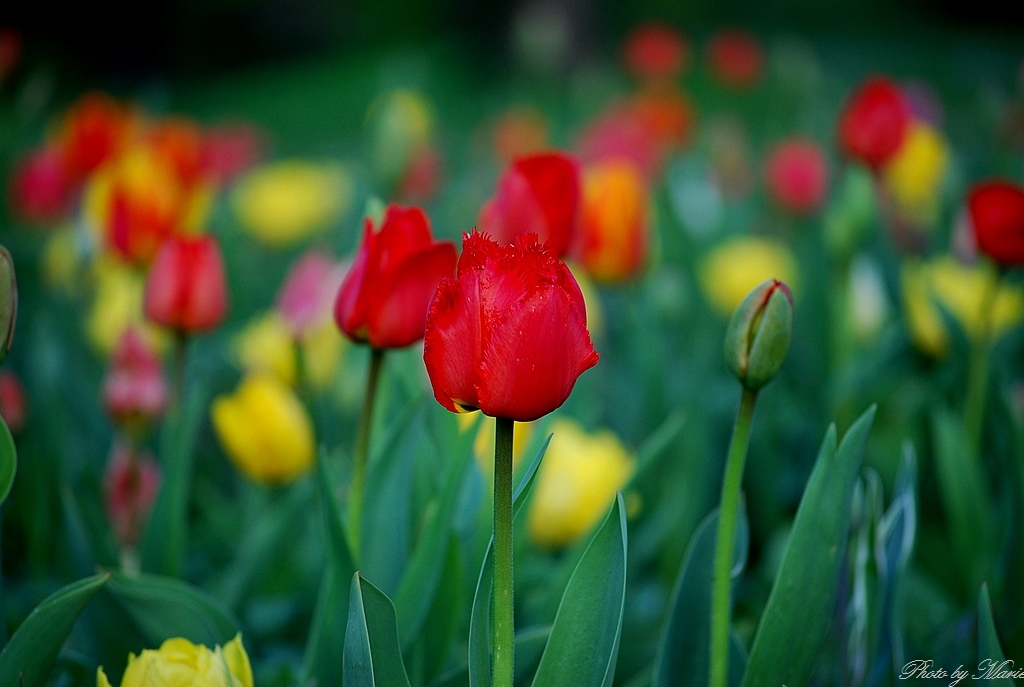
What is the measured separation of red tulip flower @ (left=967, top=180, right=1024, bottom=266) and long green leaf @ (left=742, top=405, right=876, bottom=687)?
1.31 ft

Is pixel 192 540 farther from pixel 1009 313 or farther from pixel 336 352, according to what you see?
pixel 1009 313

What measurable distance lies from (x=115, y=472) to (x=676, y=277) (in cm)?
94

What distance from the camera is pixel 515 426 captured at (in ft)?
2.84

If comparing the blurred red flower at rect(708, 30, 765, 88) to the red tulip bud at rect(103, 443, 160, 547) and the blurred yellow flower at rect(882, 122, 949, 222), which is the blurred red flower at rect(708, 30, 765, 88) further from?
the red tulip bud at rect(103, 443, 160, 547)

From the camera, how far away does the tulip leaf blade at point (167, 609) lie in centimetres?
65

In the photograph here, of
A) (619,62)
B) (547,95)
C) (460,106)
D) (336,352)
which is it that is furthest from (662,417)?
(619,62)

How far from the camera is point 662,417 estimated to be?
1218 millimetres

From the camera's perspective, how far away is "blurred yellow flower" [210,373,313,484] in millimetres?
1004

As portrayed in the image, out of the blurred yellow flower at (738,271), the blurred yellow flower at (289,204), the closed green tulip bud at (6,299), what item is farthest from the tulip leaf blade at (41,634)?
the blurred yellow flower at (289,204)

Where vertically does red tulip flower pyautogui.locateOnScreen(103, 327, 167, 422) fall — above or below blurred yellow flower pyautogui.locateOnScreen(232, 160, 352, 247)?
below

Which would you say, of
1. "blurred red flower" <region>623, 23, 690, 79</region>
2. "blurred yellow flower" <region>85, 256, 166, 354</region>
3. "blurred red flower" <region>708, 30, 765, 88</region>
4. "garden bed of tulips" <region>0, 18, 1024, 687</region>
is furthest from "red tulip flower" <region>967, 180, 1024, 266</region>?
"blurred red flower" <region>708, 30, 765, 88</region>

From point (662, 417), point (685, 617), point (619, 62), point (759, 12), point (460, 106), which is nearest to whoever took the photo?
point (685, 617)

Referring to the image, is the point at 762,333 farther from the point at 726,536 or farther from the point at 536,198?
the point at 536,198

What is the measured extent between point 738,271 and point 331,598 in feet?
3.81
